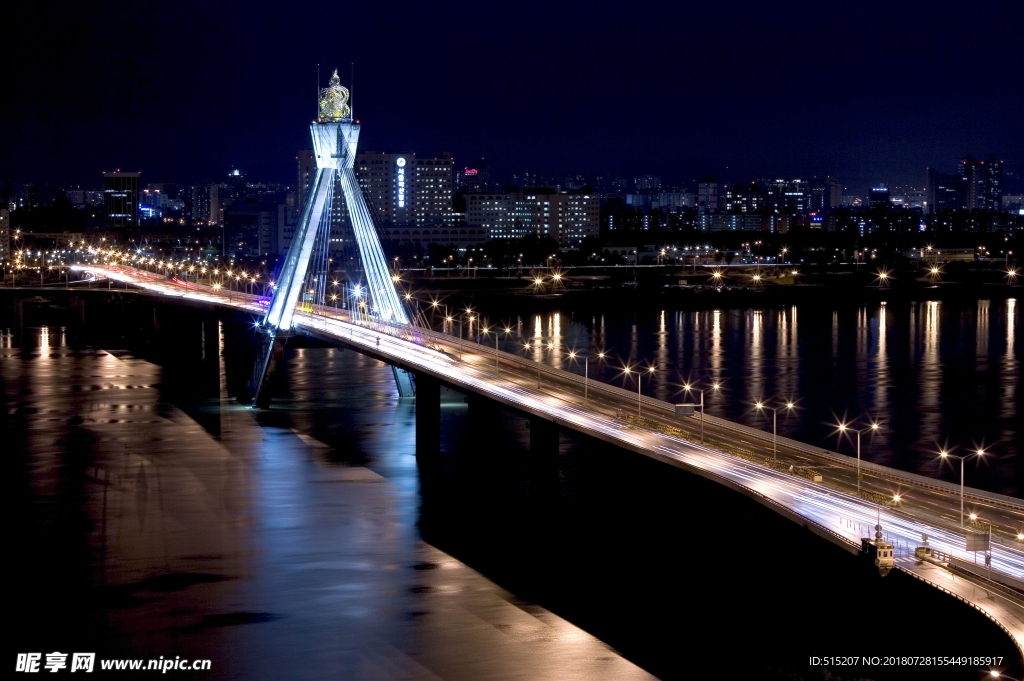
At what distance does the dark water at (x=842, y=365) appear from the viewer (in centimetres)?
2389

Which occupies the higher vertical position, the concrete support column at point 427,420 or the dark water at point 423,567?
the concrete support column at point 427,420

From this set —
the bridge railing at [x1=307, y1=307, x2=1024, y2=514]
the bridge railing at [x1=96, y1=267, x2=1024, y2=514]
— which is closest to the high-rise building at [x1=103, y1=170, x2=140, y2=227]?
the bridge railing at [x1=96, y1=267, x2=1024, y2=514]

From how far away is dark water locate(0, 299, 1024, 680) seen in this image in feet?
37.5

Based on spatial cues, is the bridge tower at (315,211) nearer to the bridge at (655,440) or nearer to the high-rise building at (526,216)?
the bridge at (655,440)

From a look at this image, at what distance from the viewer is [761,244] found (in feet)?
317

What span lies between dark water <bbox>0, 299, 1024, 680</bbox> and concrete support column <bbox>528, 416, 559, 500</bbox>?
0.22 metres

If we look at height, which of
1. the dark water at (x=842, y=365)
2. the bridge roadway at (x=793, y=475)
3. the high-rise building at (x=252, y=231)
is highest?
the high-rise building at (x=252, y=231)

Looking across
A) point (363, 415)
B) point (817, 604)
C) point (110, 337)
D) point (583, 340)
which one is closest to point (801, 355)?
point (583, 340)

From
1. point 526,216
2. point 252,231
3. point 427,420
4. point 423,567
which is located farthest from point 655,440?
point 252,231

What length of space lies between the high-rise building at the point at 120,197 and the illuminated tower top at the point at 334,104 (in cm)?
10782

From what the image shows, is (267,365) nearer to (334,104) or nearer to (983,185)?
(334,104)

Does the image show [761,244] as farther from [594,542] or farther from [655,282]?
[594,542]

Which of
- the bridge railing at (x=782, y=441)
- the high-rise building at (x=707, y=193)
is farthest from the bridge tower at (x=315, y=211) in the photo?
the high-rise building at (x=707, y=193)

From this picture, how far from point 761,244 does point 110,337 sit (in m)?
58.6
